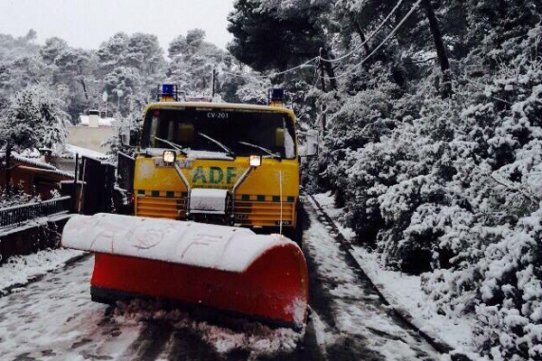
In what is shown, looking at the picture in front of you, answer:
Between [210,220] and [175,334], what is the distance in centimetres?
150

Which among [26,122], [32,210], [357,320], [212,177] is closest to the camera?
[357,320]

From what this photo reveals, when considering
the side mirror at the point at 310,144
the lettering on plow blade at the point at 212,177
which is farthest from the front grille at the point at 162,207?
the side mirror at the point at 310,144

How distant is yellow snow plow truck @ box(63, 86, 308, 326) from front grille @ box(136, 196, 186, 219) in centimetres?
1

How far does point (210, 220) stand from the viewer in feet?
20.6

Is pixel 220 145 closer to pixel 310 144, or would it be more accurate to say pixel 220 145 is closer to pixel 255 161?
pixel 255 161

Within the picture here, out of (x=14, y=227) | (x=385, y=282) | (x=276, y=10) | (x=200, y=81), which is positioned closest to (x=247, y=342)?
(x=385, y=282)

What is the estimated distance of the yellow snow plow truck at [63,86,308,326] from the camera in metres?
4.60

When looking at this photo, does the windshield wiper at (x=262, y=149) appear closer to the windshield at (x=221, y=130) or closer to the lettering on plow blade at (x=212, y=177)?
the windshield at (x=221, y=130)

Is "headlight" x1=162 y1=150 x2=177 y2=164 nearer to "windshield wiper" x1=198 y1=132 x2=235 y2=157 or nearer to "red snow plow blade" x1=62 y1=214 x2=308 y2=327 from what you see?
"windshield wiper" x1=198 y1=132 x2=235 y2=157

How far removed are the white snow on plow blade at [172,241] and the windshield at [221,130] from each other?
2113 mm

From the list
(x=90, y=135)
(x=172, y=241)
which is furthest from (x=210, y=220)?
(x=90, y=135)

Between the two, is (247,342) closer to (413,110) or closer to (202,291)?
(202,291)

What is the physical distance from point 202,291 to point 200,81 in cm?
6197

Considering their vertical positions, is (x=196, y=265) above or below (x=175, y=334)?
above
